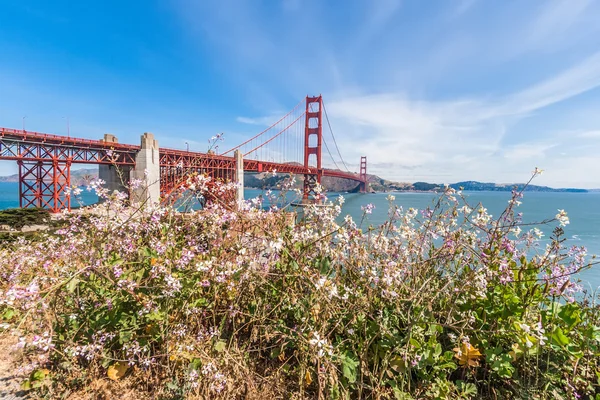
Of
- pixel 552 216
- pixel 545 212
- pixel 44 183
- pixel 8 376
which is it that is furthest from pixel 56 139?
pixel 545 212

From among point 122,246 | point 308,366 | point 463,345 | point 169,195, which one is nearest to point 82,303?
point 122,246

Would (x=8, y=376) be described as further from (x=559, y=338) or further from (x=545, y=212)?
(x=545, y=212)

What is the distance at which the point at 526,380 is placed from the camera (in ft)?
5.34

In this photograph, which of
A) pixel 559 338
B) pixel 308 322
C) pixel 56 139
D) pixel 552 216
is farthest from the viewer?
pixel 552 216

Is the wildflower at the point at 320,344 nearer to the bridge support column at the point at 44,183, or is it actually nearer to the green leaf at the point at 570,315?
the green leaf at the point at 570,315

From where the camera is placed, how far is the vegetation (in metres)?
1.60

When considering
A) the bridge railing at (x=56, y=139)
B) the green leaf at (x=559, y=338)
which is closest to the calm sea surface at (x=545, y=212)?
the green leaf at (x=559, y=338)

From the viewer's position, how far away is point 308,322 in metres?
1.82

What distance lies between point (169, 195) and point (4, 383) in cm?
183

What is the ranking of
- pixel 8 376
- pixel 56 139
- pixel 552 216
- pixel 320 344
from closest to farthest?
1. pixel 320 344
2. pixel 8 376
3. pixel 56 139
4. pixel 552 216

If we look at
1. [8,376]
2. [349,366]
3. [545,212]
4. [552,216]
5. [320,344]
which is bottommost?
[552,216]

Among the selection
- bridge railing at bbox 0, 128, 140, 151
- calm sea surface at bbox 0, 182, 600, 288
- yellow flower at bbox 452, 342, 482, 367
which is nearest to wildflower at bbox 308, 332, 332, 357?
yellow flower at bbox 452, 342, 482, 367

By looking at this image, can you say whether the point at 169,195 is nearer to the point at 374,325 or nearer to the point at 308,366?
the point at 308,366

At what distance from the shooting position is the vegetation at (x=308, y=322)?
160 cm
